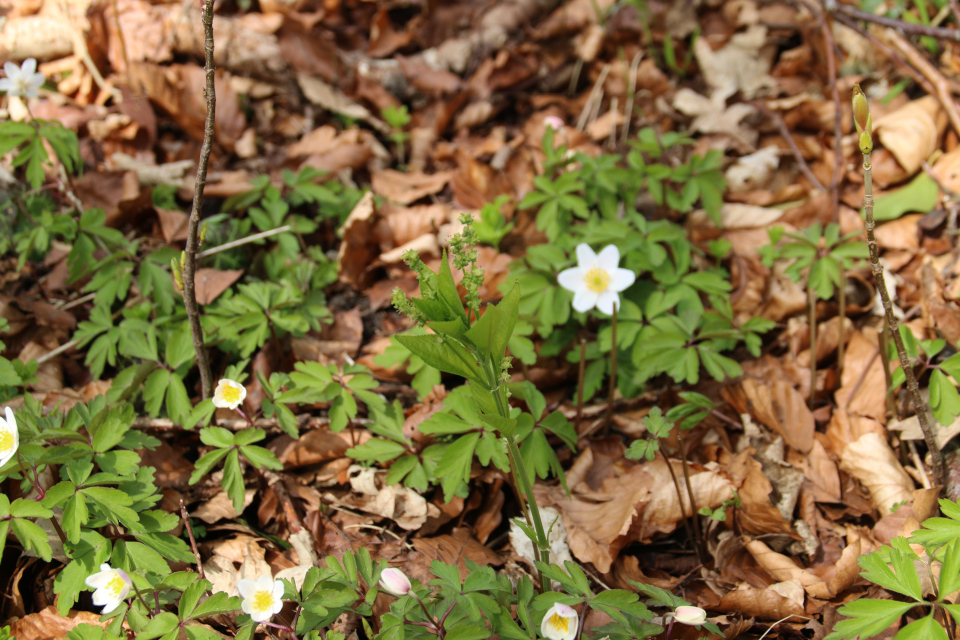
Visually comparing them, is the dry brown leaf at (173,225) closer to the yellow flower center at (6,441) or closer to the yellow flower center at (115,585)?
the yellow flower center at (6,441)

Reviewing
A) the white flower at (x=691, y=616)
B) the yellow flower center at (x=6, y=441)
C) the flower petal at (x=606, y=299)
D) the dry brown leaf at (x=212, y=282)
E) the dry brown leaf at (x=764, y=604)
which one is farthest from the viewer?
the dry brown leaf at (x=212, y=282)

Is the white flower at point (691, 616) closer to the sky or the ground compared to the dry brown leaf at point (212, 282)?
closer to the ground

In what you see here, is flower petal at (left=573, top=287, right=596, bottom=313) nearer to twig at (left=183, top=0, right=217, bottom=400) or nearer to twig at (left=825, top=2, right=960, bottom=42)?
twig at (left=183, top=0, right=217, bottom=400)

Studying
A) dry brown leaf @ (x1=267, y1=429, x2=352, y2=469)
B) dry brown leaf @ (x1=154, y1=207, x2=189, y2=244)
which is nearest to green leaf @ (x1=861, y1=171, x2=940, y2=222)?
dry brown leaf @ (x1=267, y1=429, x2=352, y2=469)

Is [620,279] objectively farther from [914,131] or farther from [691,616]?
[914,131]

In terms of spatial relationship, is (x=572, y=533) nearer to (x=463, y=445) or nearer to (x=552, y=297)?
(x=463, y=445)

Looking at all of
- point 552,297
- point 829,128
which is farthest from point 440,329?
point 829,128

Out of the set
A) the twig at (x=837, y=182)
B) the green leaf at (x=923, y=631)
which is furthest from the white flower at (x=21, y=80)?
the green leaf at (x=923, y=631)

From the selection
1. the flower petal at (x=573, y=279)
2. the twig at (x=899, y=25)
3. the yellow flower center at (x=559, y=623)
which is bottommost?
the yellow flower center at (x=559, y=623)
